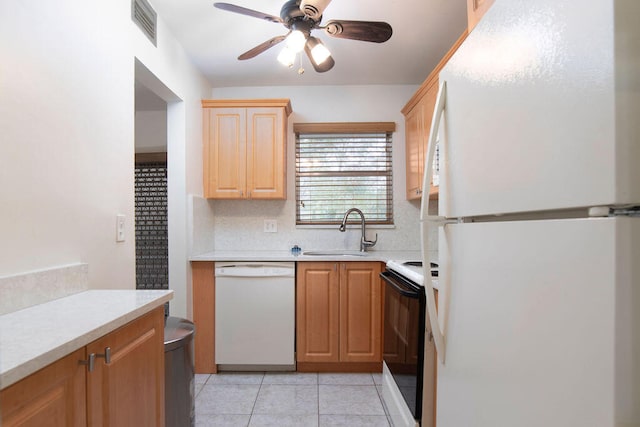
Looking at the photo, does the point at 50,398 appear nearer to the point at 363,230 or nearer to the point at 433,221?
the point at 433,221


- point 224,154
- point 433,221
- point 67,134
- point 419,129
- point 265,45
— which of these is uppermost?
point 265,45

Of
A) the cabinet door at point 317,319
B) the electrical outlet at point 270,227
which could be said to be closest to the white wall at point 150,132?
the electrical outlet at point 270,227

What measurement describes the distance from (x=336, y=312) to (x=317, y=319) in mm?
160

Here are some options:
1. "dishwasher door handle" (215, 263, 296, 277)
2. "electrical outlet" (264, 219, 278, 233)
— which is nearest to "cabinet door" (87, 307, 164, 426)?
"dishwasher door handle" (215, 263, 296, 277)

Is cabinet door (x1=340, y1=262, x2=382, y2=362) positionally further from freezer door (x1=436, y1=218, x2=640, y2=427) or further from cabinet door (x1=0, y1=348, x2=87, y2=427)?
cabinet door (x1=0, y1=348, x2=87, y2=427)

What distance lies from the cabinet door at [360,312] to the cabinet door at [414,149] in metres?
0.74

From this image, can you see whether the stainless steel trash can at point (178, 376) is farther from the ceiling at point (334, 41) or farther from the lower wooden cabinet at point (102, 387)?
the ceiling at point (334, 41)

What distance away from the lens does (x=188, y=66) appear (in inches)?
96.4

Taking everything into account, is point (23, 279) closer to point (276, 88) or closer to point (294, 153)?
point (294, 153)

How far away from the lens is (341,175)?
3045mm

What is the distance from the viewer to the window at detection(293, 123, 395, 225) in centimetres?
304

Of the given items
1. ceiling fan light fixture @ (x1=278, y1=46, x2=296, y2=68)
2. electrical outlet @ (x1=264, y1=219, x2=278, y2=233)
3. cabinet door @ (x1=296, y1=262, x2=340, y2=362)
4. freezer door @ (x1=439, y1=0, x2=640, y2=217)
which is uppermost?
ceiling fan light fixture @ (x1=278, y1=46, x2=296, y2=68)

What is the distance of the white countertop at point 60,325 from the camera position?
601 millimetres

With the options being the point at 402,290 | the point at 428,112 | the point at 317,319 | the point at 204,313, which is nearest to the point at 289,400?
the point at 317,319
